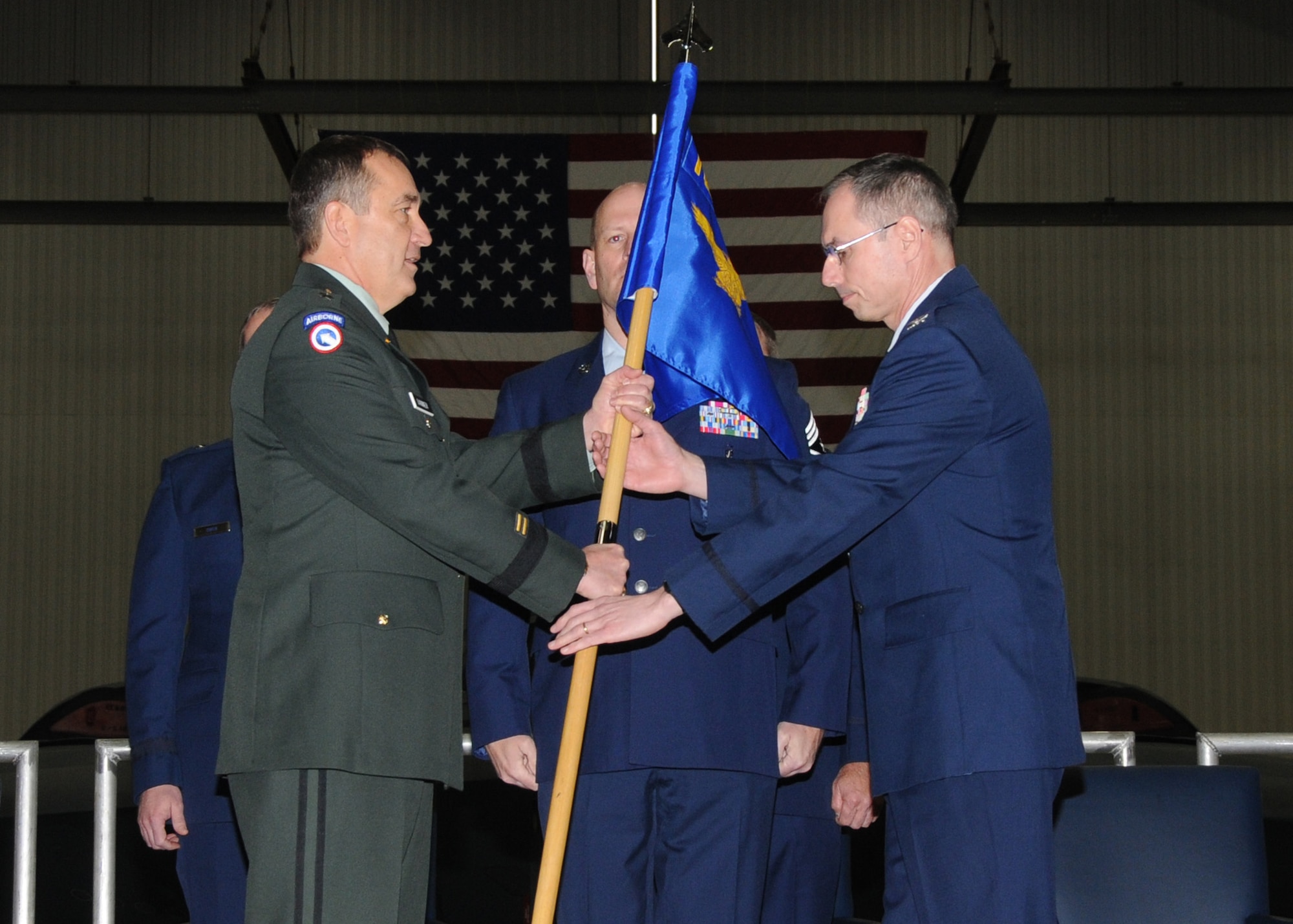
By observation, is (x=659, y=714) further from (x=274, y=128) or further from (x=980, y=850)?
(x=274, y=128)

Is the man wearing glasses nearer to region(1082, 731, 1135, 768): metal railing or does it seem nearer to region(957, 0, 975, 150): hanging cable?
region(1082, 731, 1135, 768): metal railing

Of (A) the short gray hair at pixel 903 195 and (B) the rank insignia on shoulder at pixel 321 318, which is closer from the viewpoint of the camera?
(B) the rank insignia on shoulder at pixel 321 318

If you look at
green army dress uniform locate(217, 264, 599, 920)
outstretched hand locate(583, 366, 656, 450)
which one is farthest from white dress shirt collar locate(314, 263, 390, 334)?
outstretched hand locate(583, 366, 656, 450)

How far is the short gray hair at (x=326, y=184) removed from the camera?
2.52 m

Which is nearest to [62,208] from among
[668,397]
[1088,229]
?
[1088,229]

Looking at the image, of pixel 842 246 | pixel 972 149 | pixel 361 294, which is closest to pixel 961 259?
pixel 972 149

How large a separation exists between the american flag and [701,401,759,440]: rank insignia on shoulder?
15.8 ft

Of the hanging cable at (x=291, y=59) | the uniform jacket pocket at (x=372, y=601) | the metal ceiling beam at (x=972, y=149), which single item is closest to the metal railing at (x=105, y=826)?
the uniform jacket pocket at (x=372, y=601)

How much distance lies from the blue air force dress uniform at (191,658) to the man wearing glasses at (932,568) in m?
1.07

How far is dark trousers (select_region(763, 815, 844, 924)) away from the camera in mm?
3146

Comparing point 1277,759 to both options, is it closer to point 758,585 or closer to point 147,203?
point 758,585

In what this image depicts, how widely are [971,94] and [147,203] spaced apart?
5.64 m

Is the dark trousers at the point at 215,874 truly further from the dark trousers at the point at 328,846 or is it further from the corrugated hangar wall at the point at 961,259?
the corrugated hangar wall at the point at 961,259

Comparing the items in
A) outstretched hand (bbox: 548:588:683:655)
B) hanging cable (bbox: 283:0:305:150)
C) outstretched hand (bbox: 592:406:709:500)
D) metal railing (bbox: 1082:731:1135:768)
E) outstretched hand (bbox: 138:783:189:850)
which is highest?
hanging cable (bbox: 283:0:305:150)
